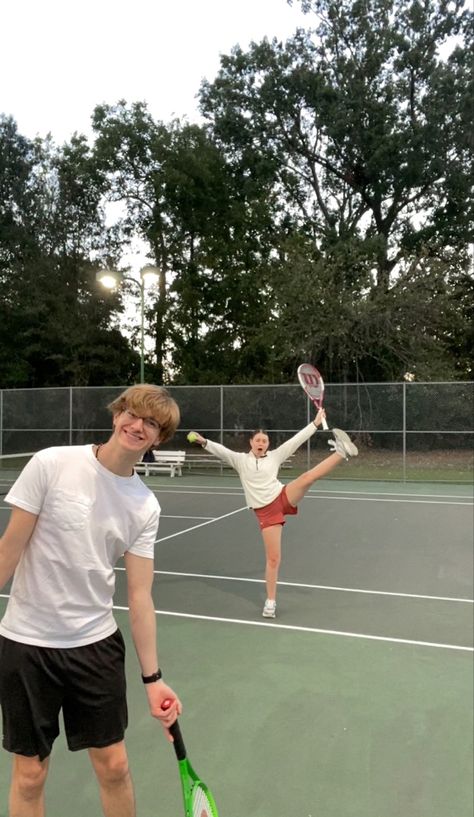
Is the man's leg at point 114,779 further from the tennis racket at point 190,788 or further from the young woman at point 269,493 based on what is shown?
the young woman at point 269,493

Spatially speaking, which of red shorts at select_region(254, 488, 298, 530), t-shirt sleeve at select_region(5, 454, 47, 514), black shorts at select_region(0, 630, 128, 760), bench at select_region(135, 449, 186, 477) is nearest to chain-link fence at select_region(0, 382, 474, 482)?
bench at select_region(135, 449, 186, 477)

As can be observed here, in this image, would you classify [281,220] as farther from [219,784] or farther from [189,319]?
[219,784]

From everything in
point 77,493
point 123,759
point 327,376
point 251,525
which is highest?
point 327,376

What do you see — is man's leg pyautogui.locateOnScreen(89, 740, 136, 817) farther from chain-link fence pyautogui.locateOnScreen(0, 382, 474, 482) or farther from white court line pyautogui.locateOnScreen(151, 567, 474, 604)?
chain-link fence pyautogui.locateOnScreen(0, 382, 474, 482)

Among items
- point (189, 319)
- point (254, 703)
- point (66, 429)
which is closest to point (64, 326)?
A: point (189, 319)

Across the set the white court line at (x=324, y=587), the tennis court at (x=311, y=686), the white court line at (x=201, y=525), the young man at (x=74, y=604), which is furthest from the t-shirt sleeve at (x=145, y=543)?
the white court line at (x=201, y=525)

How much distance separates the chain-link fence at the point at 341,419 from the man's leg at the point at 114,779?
14.2 metres

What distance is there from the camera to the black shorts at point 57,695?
5.99ft

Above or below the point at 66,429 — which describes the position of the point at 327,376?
above

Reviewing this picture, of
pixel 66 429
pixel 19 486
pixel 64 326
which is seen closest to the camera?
pixel 19 486

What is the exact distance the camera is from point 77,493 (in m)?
1.84

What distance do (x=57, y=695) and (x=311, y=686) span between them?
1983 mm

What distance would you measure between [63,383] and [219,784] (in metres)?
25.4

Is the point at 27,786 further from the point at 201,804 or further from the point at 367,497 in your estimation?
the point at 367,497
